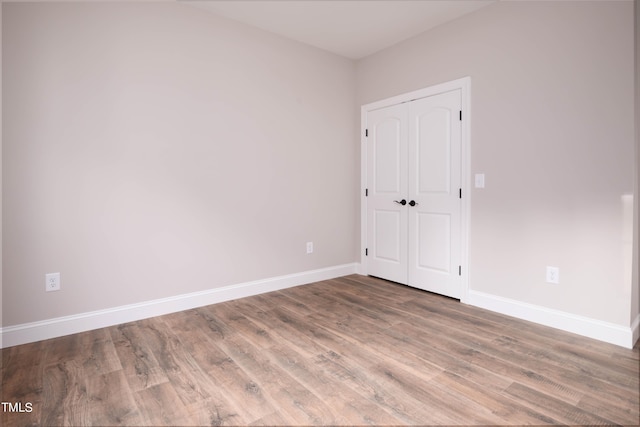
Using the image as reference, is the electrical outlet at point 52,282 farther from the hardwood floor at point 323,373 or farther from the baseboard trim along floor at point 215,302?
the hardwood floor at point 323,373

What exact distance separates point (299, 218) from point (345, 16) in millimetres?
2075

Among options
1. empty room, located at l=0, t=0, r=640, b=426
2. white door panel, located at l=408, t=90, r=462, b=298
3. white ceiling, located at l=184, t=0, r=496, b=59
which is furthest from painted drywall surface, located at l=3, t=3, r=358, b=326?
white door panel, located at l=408, t=90, r=462, b=298

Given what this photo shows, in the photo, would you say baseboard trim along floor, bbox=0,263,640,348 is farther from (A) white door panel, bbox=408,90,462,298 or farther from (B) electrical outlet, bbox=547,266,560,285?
(A) white door panel, bbox=408,90,462,298

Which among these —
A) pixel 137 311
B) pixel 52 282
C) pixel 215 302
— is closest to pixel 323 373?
pixel 215 302

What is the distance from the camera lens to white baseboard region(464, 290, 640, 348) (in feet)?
7.75

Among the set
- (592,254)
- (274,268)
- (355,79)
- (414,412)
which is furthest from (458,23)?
(414,412)

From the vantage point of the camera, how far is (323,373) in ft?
6.51

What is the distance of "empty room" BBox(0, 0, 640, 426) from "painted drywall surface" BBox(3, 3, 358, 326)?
2 cm

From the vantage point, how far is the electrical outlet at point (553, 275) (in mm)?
2664

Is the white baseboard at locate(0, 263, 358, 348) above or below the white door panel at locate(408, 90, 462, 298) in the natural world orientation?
below

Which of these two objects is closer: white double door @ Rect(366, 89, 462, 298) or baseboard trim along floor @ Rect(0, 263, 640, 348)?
baseboard trim along floor @ Rect(0, 263, 640, 348)

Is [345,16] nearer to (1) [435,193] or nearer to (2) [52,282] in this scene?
(1) [435,193]

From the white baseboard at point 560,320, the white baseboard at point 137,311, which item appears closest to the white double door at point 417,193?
the white baseboard at point 560,320

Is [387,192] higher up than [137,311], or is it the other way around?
[387,192]
